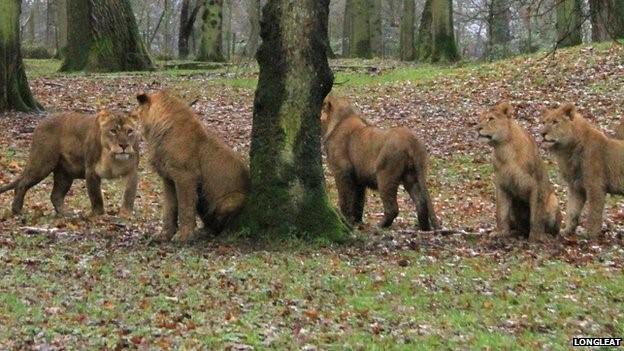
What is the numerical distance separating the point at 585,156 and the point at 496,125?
134 cm

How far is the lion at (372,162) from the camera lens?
13.2 meters

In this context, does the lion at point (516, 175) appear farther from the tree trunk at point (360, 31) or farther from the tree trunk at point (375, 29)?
the tree trunk at point (375, 29)

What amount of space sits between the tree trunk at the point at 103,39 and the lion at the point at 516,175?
20.7 meters

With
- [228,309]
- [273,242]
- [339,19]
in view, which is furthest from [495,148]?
[339,19]

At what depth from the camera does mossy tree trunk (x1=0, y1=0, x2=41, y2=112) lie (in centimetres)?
2159

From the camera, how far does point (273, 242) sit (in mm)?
11359

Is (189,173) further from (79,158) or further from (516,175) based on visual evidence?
(516,175)

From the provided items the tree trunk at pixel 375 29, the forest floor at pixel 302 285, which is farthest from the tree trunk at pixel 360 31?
the forest floor at pixel 302 285

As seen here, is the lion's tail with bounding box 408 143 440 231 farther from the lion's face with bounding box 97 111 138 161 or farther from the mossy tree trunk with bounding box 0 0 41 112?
the mossy tree trunk with bounding box 0 0 41 112

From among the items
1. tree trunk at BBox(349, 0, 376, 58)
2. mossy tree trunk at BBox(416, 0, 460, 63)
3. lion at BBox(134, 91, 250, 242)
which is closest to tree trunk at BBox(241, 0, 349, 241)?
lion at BBox(134, 91, 250, 242)

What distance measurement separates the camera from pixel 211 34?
39688mm

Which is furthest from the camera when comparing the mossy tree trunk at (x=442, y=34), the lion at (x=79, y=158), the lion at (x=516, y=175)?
the mossy tree trunk at (x=442, y=34)

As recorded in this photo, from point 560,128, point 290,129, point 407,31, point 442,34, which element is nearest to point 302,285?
point 290,129

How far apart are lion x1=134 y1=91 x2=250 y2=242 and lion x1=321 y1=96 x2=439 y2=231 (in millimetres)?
2129
